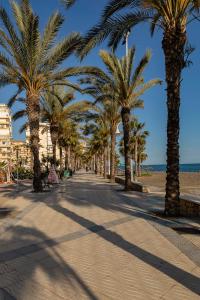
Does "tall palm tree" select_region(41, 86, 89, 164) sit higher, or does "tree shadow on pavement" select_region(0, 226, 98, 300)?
"tall palm tree" select_region(41, 86, 89, 164)

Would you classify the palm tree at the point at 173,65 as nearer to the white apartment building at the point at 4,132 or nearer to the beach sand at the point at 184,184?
the beach sand at the point at 184,184

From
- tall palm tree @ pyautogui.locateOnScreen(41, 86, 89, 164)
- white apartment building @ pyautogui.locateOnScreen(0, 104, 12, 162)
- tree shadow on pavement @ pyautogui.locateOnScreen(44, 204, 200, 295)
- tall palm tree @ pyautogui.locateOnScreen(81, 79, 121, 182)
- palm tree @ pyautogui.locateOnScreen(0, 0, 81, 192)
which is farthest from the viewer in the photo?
white apartment building @ pyautogui.locateOnScreen(0, 104, 12, 162)

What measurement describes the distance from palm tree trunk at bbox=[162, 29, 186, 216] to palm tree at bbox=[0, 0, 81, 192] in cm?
775

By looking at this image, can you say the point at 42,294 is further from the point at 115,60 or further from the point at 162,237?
the point at 115,60

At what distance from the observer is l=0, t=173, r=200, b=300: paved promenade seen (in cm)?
481

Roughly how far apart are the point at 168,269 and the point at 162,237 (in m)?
2.31

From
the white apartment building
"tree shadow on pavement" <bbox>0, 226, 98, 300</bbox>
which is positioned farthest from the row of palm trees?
the white apartment building

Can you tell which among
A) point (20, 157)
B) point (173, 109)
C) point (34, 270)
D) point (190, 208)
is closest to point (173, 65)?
point (173, 109)

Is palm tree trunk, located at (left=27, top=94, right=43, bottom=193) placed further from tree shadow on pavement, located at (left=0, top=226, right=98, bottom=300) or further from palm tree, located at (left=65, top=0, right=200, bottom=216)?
tree shadow on pavement, located at (left=0, top=226, right=98, bottom=300)

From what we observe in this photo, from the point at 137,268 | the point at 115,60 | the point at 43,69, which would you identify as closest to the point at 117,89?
the point at 115,60

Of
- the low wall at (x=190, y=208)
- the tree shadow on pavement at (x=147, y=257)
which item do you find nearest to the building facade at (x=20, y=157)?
the low wall at (x=190, y=208)

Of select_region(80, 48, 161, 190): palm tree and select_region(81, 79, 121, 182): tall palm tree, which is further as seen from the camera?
select_region(81, 79, 121, 182): tall palm tree

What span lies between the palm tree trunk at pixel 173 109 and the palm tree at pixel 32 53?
25.4ft

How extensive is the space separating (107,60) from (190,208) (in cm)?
1162
